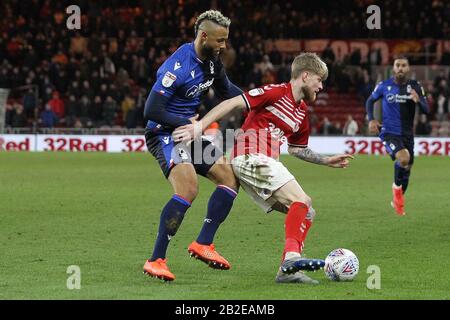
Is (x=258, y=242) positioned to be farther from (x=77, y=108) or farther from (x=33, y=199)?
(x=77, y=108)

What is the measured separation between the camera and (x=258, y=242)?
10.2m

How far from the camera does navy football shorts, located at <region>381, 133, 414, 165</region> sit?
14305 mm

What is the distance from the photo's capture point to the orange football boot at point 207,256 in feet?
26.2

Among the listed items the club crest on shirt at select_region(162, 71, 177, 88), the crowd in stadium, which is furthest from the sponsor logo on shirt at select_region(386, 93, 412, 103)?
the crowd in stadium

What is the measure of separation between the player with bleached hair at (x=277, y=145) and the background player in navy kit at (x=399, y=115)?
6.39 m

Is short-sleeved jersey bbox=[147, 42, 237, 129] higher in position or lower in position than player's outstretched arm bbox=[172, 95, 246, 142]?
higher

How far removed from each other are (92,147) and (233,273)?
23.5 m

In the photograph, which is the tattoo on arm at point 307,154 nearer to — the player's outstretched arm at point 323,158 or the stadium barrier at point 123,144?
the player's outstretched arm at point 323,158

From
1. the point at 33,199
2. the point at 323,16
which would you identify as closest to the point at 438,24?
the point at 323,16

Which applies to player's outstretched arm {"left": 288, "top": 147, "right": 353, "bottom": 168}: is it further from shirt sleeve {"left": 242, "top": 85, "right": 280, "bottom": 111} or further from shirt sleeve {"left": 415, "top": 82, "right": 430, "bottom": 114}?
shirt sleeve {"left": 415, "top": 82, "right": 430, "bottom": 114}

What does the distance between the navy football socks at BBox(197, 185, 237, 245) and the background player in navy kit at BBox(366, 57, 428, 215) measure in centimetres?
629

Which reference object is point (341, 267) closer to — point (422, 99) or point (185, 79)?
point (185, 79)

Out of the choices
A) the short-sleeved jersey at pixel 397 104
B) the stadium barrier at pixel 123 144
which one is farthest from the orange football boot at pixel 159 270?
the stadium barrier at pixel 123 144

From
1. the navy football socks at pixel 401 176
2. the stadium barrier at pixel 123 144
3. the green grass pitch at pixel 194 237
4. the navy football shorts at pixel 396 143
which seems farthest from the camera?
the stadium barrier at pixel 123 144
